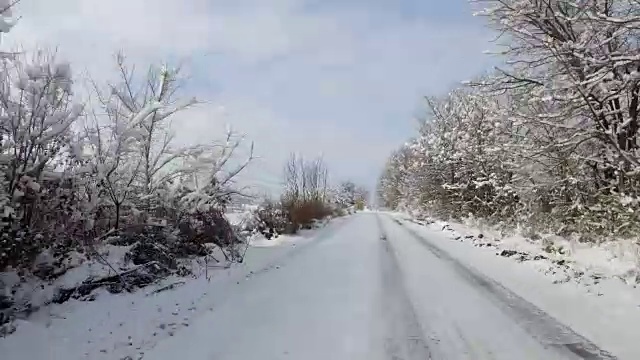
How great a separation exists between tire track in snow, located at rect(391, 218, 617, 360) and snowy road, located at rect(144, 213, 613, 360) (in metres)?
0.01

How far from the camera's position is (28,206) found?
22.9 feet

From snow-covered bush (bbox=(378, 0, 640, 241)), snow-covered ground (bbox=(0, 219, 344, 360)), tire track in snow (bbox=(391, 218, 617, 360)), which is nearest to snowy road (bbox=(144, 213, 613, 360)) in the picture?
tire track in snow (bbox=(391, 218, 617, 360))

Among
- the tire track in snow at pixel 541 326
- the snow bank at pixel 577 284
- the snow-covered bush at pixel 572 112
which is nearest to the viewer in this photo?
the tire track in snow at pixel 541 326

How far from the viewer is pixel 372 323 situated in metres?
6.76

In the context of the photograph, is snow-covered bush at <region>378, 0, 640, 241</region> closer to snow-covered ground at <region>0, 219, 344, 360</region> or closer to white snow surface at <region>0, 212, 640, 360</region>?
white snow surface at <region>0, 212, 640, 360</region>

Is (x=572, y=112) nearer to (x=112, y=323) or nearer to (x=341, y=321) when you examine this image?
(x=341, y=321)

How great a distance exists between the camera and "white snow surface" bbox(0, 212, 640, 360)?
5.48 meters

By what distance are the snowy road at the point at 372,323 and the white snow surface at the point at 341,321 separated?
1cm

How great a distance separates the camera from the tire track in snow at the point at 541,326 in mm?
5422

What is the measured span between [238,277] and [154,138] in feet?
11.3

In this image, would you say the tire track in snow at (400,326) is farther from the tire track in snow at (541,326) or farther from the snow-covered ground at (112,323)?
the snow-covered ground at (112,323)

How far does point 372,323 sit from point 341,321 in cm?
40

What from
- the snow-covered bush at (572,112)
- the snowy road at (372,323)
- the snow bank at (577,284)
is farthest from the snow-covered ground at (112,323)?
the snow-covered bush at (572,112)

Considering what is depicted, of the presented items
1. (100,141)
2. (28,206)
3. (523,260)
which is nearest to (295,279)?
(100,141)
